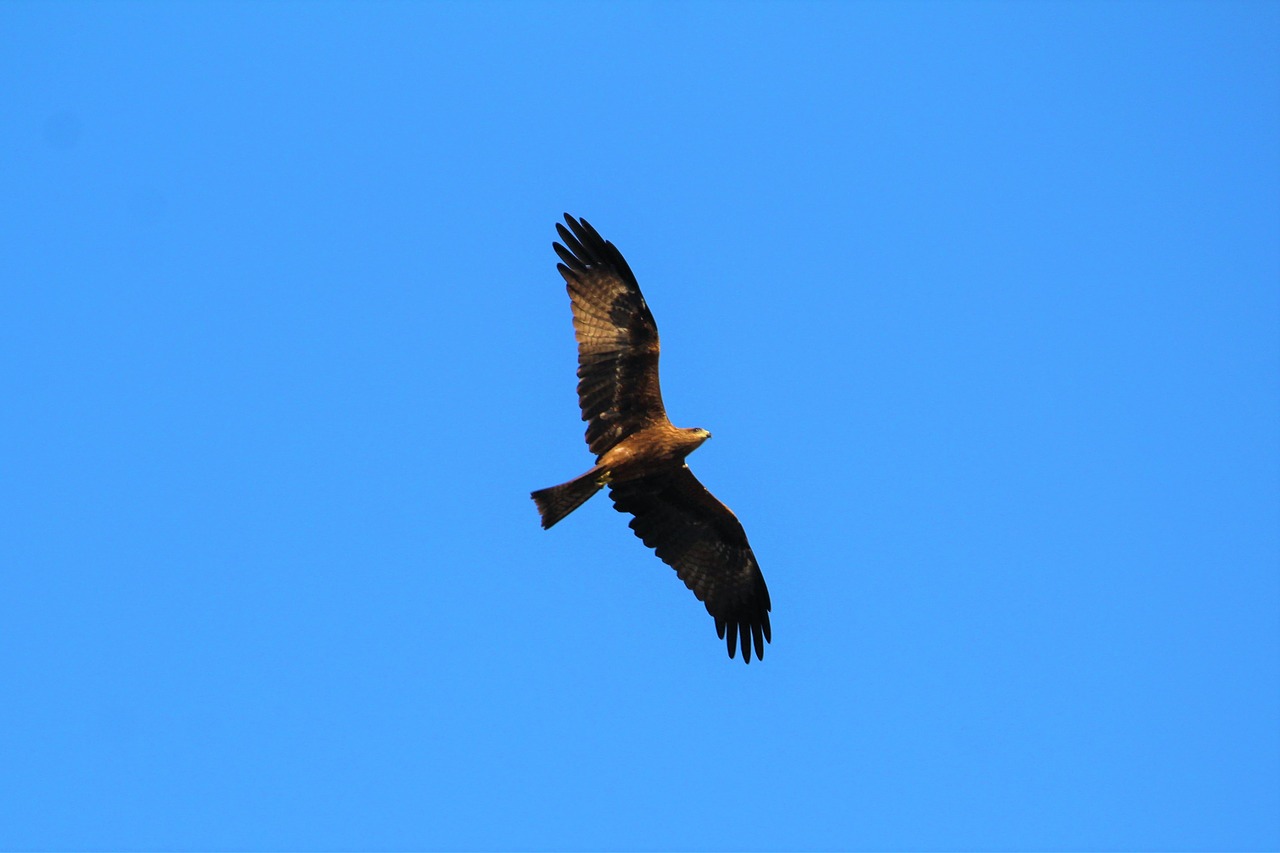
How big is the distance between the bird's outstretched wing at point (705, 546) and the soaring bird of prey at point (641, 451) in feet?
0.04

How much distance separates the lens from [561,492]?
523 inches

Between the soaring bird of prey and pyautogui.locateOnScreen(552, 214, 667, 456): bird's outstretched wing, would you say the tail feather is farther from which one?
pyautogui.locateOnScreen(552, 214, 667, 456): bird's outstretched wing

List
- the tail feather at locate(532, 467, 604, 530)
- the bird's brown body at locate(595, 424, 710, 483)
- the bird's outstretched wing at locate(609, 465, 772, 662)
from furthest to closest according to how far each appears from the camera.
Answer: the bird's outstretched wing at locate(609, 465, 772, 662) < the bird's brown body at locate(595, 424, 710, 483) < the tail feather at locate(532, 467, 604, 530)

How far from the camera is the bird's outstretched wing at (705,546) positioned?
49.2 feet

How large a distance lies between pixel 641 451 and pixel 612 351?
113 cm

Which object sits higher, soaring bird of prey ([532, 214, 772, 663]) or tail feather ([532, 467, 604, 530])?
soaring bird of prey ([532, 214, 772, 663])

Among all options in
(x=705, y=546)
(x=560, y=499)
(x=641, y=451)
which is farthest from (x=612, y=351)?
(x=705, y=546)

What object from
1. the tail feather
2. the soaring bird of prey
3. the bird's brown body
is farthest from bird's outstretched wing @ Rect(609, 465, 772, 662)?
the tail feather

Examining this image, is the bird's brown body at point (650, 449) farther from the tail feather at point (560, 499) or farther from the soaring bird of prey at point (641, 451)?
the tail feather at point (560, 499)

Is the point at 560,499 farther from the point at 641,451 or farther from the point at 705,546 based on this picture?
the point at 705,546

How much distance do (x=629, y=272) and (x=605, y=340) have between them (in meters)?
0.74

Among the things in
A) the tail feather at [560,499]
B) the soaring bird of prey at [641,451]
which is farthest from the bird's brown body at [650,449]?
the tail feather at [560,499]

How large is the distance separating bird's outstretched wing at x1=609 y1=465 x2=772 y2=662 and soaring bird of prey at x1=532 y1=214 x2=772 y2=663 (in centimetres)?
1

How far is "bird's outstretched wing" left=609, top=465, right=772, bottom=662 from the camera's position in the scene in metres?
15.0
